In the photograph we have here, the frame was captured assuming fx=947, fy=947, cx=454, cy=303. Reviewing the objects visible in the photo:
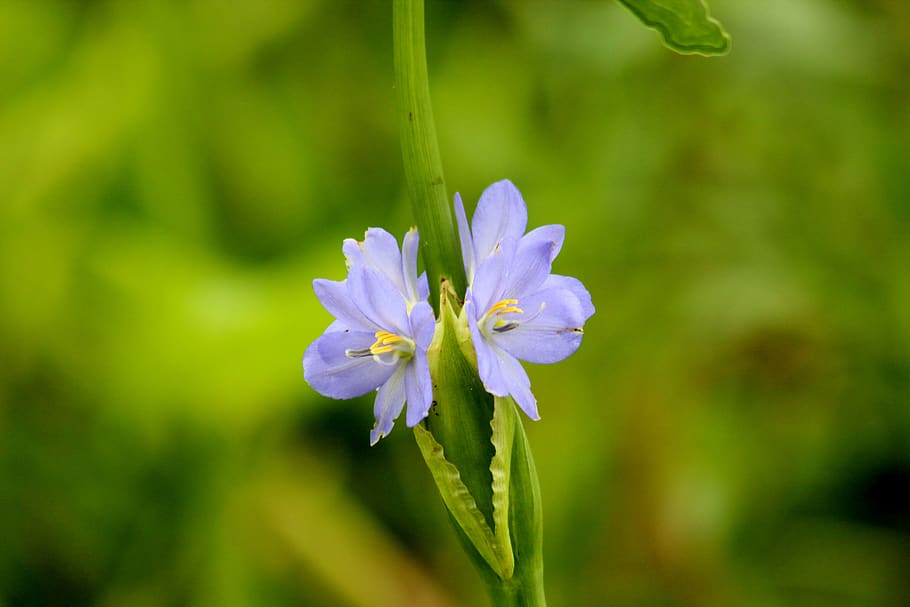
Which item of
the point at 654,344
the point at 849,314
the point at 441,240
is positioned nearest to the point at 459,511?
the point at 441,240

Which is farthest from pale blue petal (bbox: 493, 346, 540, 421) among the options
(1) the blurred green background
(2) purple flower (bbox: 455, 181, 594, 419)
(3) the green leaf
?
(1) the blurred green background

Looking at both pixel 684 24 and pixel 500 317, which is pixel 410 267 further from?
pixel 684 24

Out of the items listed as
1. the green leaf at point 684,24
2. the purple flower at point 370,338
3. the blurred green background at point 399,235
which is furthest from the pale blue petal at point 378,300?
the blurred green background at point 399,235

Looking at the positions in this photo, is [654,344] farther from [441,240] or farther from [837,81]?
[441,240]

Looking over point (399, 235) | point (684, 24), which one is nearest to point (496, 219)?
point (684, 24)

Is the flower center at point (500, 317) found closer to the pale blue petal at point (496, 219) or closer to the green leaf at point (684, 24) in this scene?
the pale blue petal at point (496, 219)

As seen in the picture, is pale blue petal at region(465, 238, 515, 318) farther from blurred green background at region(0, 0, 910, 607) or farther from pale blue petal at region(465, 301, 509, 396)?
blurred green background at region(0, 0, 910, 607)
